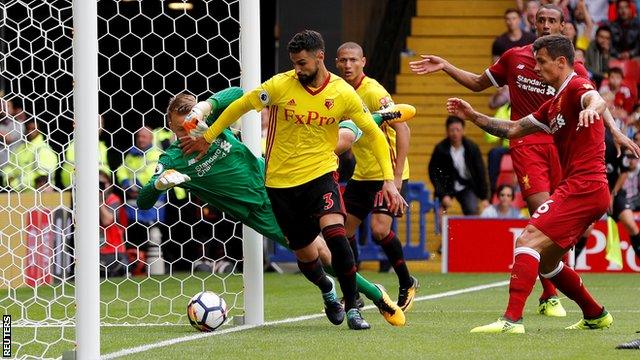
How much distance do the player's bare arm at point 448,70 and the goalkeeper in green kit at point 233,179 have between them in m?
0.33

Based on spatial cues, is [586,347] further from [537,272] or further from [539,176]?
[539,176]

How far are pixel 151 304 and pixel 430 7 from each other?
11.1 meters

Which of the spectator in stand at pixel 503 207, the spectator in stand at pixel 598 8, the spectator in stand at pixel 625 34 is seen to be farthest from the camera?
the spectator in stand at pixel 598 8

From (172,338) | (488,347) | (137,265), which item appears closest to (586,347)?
(488,347)

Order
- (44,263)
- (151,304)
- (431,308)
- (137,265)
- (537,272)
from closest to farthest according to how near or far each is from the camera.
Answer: (537,272), (431,308), (151,304), (44,263), (137,265)

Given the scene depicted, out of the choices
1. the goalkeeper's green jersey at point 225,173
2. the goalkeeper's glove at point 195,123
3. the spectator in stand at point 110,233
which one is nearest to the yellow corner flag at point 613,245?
the spectator in stand at point 110,233

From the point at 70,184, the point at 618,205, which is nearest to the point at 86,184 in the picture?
the point at 70,184

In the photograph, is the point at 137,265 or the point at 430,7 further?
the point at 430,7

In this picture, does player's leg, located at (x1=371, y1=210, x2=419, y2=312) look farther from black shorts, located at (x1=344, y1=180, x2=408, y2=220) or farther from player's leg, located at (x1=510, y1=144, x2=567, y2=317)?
player's leg, located at (x1=510, y1=144, x2=567, y2=317)

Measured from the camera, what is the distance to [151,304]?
11.5m

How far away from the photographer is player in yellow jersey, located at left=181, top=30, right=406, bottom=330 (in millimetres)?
→ 8570

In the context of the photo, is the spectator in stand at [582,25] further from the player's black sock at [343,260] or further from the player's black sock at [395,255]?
the player's black sock at [343,260]

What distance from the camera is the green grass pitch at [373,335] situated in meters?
7.24

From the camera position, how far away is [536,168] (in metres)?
10.1
